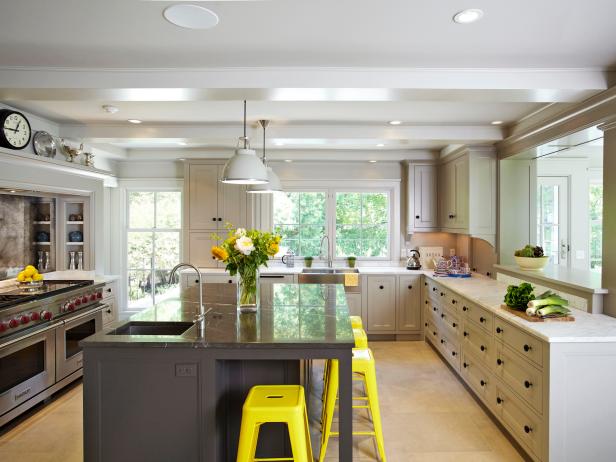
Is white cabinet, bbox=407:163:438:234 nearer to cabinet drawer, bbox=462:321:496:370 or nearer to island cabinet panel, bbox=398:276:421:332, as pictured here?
island cabinet panel, bbox=398:276:421:332

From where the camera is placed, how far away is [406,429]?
2.97 metres

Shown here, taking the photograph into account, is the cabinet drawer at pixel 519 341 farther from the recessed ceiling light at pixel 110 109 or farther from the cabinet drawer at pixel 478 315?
the recessed ceiling light at pixel 110 109

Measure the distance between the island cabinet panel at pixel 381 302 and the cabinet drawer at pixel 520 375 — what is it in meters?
2.13

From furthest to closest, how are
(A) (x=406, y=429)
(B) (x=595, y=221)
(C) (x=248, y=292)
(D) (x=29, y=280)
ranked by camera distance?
(B) (x=595, y=221) → (D) (x=29, y=280) → (A) (x=406, y=429) → (C) (x=248, y=292)

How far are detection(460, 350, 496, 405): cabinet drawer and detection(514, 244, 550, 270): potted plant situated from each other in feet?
3.36

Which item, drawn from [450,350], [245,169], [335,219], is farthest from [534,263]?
[245,169]

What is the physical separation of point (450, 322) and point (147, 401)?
305 cm

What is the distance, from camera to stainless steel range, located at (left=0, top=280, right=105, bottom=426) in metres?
2.91

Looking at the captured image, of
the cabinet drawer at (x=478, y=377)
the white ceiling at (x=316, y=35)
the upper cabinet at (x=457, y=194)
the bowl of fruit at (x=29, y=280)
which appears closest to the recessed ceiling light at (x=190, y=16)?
the white ceiling at (x=316, y=35)

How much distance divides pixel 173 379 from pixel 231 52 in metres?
1.85

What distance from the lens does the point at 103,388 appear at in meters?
2.07

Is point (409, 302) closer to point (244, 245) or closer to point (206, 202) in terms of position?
point (206, 202)

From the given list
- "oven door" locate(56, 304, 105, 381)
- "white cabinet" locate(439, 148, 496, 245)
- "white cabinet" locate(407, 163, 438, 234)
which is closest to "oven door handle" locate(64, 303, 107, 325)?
"oven door" locate(56, 304, 105, 381)

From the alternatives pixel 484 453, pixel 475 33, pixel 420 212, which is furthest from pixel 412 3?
pixel 420 212
